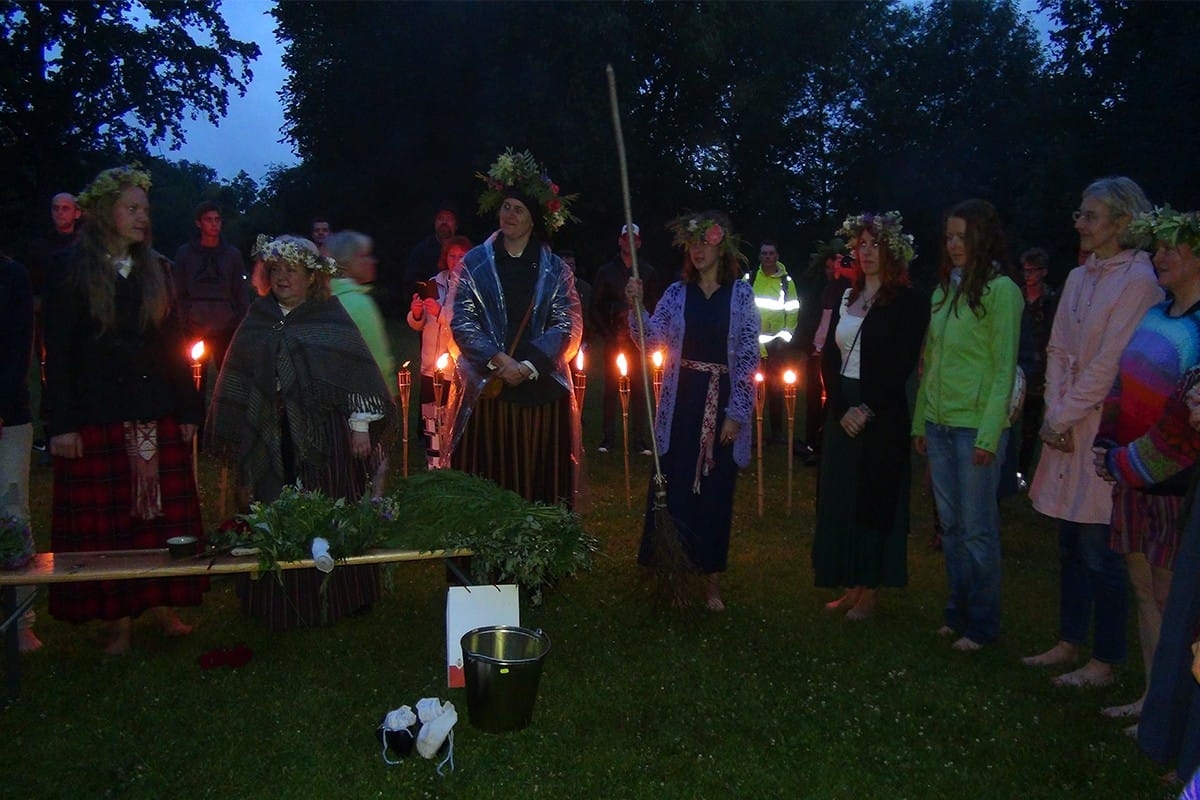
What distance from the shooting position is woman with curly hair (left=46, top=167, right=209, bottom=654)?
5.05 m

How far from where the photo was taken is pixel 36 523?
770 centimetres

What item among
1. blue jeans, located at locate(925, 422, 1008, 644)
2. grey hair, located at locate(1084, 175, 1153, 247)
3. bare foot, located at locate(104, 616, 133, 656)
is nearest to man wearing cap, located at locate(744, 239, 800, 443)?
blue jeans, located at locate(925, 422, 1008, 644)

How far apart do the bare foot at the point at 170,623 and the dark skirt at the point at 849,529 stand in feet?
12.1

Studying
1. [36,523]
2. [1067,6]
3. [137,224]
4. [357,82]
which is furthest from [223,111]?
[137,224]

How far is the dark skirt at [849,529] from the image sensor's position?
5.79m

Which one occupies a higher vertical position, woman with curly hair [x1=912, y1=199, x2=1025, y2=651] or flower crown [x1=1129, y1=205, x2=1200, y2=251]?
flower crown [x1=1129, y1=205, x2=1200, y2=251]

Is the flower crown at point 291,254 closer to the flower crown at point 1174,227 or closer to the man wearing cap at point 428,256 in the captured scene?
the flower crown at point 1174,227

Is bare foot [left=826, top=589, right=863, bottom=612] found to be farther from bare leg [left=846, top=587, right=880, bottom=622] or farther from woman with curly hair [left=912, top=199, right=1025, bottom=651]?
woman with curly hair [left=912, top=199, right=1025, bottom=651]

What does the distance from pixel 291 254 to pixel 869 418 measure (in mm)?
3315

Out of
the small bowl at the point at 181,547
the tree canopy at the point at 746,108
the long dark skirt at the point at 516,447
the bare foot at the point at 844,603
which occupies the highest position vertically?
the tree canopy at the point at 746,108

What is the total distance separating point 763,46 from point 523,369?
25.1m

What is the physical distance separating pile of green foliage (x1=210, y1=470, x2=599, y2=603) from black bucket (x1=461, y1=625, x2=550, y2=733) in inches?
10.5

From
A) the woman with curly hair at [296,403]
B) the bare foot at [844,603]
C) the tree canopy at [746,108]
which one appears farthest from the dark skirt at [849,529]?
the tree canopy at [746,108]

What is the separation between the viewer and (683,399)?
6.07 metres
